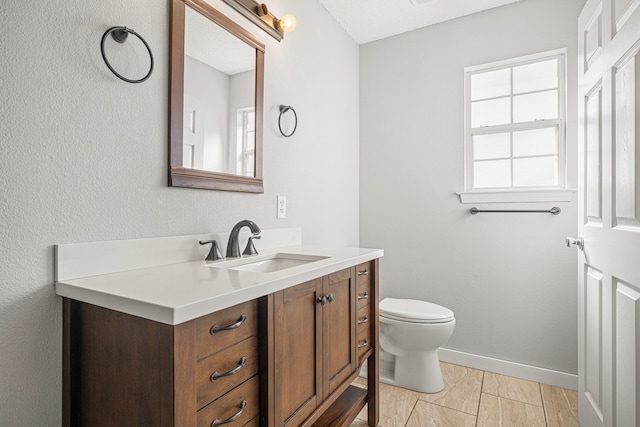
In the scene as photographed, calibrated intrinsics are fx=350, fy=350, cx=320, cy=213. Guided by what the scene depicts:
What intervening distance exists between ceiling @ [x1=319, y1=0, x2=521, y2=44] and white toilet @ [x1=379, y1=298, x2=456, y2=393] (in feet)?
6.50

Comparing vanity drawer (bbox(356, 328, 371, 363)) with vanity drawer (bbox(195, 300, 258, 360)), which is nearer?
vanity drawer (bbox(195, 300, 258, 360))

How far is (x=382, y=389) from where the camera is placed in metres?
2.15

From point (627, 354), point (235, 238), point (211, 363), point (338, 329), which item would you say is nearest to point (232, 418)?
point (211, 363)

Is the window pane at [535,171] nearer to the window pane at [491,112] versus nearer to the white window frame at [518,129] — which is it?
the white window frame at [518,129]

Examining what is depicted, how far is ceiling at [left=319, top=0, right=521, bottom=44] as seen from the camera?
2293 millimetres

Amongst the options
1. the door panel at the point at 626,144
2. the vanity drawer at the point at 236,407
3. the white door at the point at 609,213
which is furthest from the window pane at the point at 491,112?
→ the vanity drawer at the point at 236,407

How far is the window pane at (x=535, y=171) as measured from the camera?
2236 mm

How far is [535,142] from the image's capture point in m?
2.30

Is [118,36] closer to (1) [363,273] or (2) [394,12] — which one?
(1) [363,273]

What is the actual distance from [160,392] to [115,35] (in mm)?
1088

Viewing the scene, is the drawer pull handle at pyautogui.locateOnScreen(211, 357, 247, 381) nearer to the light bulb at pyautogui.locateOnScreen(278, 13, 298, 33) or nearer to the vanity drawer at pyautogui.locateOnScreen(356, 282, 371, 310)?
the vanity drawer at pyautogui.locateOnScreen(356, 282, 371, 310)

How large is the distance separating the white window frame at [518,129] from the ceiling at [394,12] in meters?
0.39

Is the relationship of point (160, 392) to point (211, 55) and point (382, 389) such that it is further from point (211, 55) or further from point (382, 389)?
point (382, 389)

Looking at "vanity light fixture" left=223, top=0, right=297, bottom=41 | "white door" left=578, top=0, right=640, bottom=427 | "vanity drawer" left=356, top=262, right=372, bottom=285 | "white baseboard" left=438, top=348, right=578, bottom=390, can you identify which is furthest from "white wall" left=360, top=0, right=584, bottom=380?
"vanity light fixture" left=223, top=0, right=297, bottom=41
